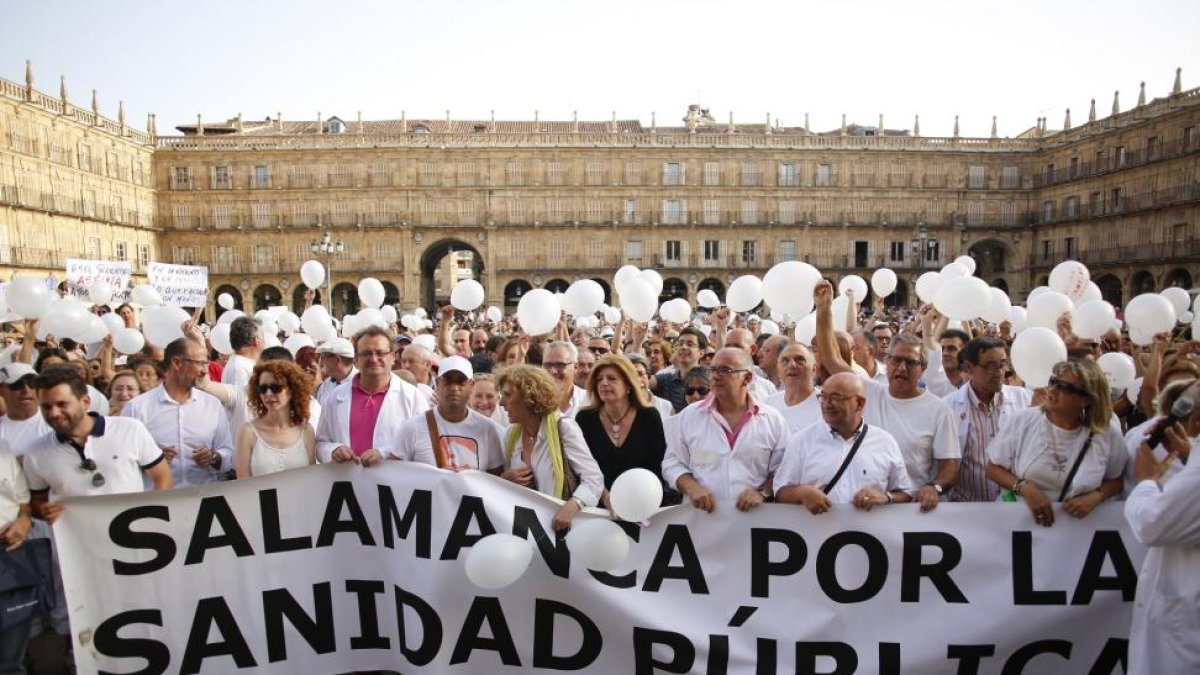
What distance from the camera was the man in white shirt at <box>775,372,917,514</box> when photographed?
3.39 meters

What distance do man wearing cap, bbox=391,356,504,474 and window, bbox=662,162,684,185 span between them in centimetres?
3844

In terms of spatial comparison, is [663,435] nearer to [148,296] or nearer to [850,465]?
[850,465]

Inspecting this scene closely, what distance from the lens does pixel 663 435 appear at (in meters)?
4.01

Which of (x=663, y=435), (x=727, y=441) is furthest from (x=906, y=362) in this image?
(x=663, y=435)

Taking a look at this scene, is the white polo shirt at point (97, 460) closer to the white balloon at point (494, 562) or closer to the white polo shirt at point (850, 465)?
the white balloon at point (494, 562)

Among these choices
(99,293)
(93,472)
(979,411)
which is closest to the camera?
(93,472)

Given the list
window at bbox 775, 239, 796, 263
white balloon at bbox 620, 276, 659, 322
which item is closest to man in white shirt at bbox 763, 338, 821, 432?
white balloon at bbox 620, 276, 659, 322

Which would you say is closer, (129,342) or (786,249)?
(129,342)

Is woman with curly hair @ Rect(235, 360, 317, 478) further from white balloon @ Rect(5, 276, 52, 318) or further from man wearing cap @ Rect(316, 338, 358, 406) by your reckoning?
white balloon @ Rect(5, 276, 52, 318)

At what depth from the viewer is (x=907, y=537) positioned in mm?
3480

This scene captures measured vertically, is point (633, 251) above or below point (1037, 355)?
above

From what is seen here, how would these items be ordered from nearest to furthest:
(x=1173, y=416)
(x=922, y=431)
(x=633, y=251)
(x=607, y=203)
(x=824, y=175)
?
(x=1173, y=416) < (x=922, y=431) < (x=607, y=203) < (x=633, y=251) < (x=824, y=175)

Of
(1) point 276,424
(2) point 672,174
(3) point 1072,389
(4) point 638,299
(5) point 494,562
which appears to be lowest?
(5) point 494,562

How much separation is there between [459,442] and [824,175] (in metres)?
41.3
